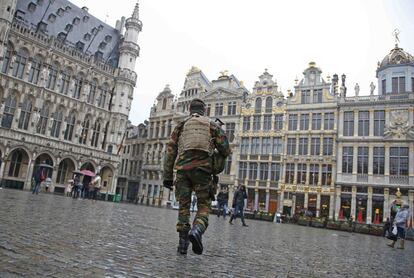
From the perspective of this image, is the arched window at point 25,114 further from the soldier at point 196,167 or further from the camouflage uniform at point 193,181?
the camouflage uniform at point 193,181

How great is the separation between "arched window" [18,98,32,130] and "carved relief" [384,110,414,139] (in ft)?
115

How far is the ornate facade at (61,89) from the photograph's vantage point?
33.6m

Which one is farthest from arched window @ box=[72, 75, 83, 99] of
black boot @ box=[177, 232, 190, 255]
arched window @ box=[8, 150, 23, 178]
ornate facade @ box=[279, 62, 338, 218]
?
black boot @ box=[177, 232, 190, 255]

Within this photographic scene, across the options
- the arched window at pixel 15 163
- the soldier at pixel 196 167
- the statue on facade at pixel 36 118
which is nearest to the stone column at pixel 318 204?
the statue on facade at pixel 36 118

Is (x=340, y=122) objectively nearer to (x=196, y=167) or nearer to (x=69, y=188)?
(x=69, y=188)

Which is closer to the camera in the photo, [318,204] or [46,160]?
[318,204]

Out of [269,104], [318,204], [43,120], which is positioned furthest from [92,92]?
[318,204]

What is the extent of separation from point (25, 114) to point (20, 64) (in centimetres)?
498

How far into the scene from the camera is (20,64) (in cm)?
3466

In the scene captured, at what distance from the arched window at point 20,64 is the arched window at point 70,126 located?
6614mm

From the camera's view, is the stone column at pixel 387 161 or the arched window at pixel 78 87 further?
the arched window at pixel 78 87

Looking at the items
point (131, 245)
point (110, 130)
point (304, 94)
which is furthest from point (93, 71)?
point (131, 245)

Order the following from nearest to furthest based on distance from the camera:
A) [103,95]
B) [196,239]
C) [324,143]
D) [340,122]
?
[196,239] → [340,122] → [324,143] → [103,95]

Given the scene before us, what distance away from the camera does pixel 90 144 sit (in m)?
40.5
